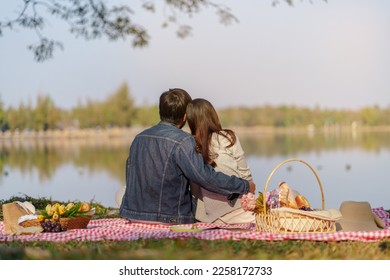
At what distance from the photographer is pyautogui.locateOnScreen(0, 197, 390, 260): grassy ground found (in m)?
4.54

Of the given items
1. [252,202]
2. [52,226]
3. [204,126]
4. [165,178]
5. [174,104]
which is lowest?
[52,226]

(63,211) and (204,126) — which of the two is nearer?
(204,126)

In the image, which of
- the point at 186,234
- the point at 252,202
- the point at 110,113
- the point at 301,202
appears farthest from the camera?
the point at 110,113

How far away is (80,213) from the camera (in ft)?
20.4

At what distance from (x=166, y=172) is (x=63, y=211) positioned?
979mm

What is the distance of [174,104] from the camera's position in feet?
19.5

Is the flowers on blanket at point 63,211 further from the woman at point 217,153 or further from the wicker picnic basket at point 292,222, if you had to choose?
the wicker picnic basket at point 292,222

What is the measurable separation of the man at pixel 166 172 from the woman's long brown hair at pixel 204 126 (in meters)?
0.10

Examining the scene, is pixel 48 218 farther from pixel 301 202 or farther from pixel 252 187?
pixel 301 202

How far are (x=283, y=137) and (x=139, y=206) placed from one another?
106 feet

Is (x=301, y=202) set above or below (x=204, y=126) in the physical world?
below

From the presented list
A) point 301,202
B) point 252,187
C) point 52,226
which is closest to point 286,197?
point 301,202

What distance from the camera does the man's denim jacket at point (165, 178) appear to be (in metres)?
5.77
